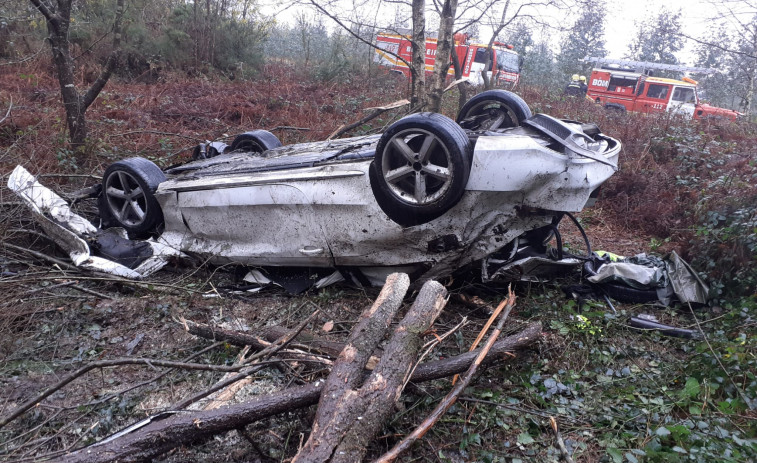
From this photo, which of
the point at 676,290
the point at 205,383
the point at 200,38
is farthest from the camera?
the point at 200,38

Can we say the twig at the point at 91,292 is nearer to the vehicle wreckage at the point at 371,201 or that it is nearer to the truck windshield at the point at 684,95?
the vehicle wreckage at the point at 371,201

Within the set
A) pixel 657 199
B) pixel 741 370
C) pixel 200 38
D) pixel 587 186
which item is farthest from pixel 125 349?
pixel 200 38

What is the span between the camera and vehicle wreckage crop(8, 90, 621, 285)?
3225 mm

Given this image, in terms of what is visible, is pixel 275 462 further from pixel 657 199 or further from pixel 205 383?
pixel 657 199

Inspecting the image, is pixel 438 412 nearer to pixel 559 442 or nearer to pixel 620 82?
pixel 559 442

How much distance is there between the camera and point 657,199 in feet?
19.7

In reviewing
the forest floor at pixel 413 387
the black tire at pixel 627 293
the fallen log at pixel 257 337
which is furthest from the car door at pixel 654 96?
the fallen log at pixel 257 337

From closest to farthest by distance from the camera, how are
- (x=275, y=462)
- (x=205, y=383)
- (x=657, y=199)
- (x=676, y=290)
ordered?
(x=275, y=462) < (x=205, y=383) < (x=676, y=290) < (x=657, y=199)

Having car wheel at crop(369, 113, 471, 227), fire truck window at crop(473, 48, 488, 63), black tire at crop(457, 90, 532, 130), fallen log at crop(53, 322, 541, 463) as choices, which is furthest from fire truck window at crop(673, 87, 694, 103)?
fallen log at crop(53, 322, 541, 463)

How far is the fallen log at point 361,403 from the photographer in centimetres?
198

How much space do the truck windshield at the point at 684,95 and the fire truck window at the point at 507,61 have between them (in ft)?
20.9

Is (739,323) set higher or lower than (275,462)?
higher

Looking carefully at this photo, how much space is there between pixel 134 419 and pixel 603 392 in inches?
107

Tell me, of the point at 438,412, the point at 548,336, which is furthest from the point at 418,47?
the point at 438,412
